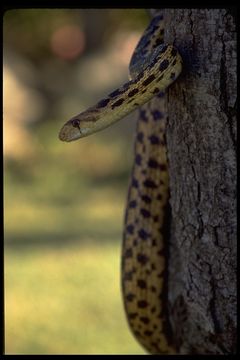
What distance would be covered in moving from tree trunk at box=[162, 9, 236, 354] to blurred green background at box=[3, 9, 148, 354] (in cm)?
444

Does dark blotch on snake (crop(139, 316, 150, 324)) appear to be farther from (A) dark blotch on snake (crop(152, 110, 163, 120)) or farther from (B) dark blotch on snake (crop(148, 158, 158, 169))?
(A) dark blotch on snake (crop(152, 110, 163, 120))

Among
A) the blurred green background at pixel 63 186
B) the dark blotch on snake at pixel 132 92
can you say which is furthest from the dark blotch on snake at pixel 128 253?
the blurred green background at pixel 63 186

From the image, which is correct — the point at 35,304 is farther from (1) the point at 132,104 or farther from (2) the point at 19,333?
(1) the point at 132,104

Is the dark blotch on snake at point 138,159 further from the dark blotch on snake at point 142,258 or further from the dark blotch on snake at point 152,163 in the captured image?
the dark blotch on snake at point 142,258

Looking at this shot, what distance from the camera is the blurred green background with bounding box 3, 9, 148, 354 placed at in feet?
27.5

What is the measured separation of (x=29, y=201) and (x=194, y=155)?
10.2 m

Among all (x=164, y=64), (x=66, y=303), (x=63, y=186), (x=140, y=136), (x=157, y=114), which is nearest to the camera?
(x=164, y=64)

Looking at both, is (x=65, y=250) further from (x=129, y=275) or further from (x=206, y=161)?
(x=206, y=161)

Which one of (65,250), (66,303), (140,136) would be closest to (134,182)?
(140,136)

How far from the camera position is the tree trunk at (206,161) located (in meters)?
2.72

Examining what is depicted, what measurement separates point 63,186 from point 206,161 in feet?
36.3

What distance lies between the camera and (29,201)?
510 inches

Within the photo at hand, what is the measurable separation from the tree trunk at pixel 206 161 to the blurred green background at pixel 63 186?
4440 millimetres

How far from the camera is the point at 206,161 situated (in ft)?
9.22
